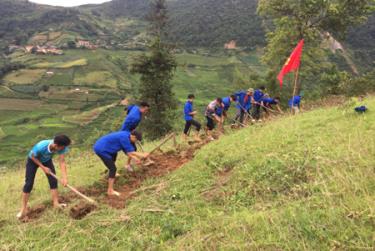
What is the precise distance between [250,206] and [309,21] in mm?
18853

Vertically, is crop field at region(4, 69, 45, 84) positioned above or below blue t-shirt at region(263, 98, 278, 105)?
below

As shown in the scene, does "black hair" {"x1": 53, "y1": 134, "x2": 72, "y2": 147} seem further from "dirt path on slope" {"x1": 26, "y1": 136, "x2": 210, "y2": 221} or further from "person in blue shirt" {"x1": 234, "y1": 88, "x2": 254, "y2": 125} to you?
"person in blue shirt" {"x1": 234, "y1": 88, "x2": 254, "y2": 125}

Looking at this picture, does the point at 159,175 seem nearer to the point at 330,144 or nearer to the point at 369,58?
the point at 330,144

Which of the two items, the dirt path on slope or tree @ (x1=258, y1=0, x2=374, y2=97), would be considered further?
tree @ (x1=258, y1=0, x2=374, y2=97)

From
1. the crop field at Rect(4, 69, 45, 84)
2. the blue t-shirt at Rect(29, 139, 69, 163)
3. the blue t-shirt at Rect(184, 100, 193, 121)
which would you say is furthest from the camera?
the crop field at Rect(4, 69, 45, 84)

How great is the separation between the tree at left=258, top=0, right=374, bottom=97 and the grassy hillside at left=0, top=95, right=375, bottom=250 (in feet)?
46.2

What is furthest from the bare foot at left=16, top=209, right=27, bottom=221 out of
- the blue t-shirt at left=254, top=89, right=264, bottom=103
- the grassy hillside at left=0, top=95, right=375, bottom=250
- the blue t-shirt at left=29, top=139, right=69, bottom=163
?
the blue t-shirt at left=254, top=89, right=264, bottom=103

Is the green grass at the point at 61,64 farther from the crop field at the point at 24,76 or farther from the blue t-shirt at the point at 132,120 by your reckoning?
the blue t-shirt at the point at 132,120

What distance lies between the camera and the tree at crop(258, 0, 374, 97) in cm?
1967

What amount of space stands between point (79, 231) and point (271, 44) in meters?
18.8

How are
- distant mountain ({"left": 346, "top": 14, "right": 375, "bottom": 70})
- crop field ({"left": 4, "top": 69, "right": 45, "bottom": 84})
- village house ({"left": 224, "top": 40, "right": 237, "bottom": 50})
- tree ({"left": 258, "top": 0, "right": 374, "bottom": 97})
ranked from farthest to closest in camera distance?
village house ({"left": 224, "top": 40, "right": 237, "bottom": 50}) → crop field ({"left": 4, "top": 69, "right": 45, "bottom": 84}) → distant mountain ({"left": 346, "top": 14, "right": 375, "bottom": 70}) → tree ({"left": 258, "top": 0, "right": 374, "bottom": 97})

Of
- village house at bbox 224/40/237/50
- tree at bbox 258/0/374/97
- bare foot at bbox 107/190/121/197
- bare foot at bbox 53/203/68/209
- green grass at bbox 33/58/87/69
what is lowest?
green grass at bbox 33/58/87/69

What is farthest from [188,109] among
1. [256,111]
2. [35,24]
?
[35,24]

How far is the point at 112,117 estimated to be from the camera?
50.6 meters
